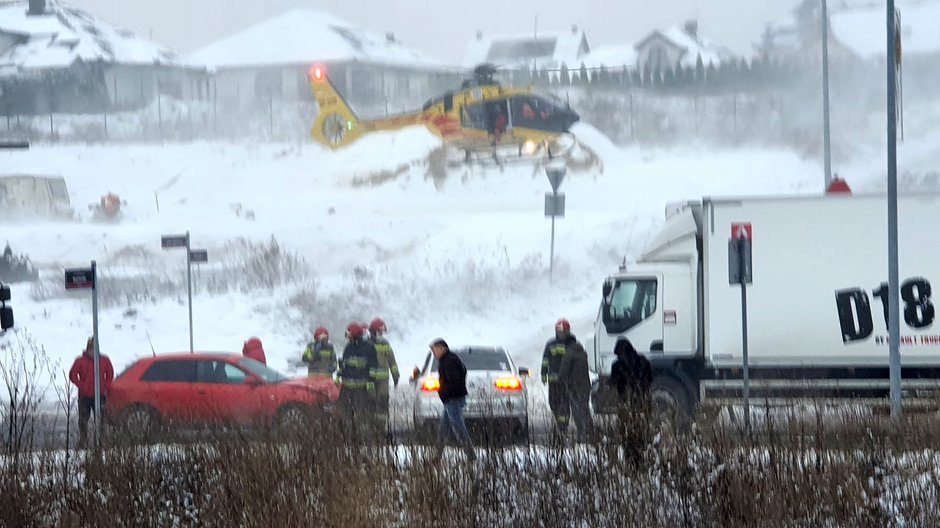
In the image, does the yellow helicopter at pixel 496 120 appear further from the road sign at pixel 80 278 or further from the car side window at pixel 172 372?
the road sign at pixel 80 278

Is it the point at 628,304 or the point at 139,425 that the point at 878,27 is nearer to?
the point at 628,304

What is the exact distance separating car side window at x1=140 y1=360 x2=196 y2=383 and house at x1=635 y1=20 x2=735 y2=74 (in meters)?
37.5

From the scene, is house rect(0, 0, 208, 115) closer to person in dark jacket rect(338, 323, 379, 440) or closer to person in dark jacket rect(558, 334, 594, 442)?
person in dark jacket rect(338, 323, 379, 440)

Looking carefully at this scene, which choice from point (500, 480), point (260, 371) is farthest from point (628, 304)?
point (500, 480)

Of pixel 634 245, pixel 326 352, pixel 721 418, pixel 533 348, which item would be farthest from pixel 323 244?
pixel 721 418

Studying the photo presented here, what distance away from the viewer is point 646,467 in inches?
420

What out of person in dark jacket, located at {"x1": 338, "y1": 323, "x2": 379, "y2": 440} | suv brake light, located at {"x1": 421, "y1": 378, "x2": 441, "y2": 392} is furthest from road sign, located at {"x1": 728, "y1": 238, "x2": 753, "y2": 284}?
person in dark jacket, located at {"x1": 338, "y1": 323, "x2": 379, "y2": 440}

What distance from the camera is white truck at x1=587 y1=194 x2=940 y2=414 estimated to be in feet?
59.4

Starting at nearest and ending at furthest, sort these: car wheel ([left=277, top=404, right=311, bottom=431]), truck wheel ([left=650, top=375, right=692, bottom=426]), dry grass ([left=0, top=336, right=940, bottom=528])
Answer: dry grass ([left=0, top=336, right=940, bottom=528])
car wheel ([left=277, top=404, right=311, bottom=431])
truck wheel ([left=650, top=375, right=692, bottom=426])

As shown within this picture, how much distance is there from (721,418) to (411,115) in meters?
39.0

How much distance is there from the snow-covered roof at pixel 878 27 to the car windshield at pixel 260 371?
39.1 metres

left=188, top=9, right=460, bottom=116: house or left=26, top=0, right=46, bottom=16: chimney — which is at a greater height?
left=26, top=0, right=46, bottom=16: chimney

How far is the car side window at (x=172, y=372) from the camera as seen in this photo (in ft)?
60.2

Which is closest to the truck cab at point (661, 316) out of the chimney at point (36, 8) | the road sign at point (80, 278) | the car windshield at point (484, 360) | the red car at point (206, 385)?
the car windshield at point (484, 360)
